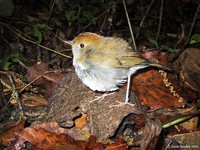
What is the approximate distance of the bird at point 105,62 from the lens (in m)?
4.22

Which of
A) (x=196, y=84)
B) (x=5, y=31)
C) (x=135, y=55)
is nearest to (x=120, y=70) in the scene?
(x=135, y=55)

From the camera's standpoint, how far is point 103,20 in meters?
7.01

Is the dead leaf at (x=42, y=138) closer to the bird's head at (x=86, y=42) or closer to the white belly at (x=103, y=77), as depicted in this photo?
the white belly at (x=103, y=77)

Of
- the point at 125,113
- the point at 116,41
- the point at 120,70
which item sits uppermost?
the point at 116,41

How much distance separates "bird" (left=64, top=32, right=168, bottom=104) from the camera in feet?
13.9

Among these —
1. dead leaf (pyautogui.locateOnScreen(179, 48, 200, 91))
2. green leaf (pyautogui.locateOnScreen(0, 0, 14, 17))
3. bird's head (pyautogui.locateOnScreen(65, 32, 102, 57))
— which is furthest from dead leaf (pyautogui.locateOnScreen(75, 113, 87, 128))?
green leaf (pyautogui.locateOnScreen(0, 0, 14, 17))

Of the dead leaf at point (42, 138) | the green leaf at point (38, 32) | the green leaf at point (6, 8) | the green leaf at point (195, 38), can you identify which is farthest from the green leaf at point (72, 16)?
the dead leaf at point (42, 138)

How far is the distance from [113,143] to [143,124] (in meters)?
Answer: 0.57

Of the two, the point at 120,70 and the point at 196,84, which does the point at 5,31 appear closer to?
the point at 120,70

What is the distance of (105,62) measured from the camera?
420 centimetres

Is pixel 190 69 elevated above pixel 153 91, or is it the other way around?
pixel 190 69

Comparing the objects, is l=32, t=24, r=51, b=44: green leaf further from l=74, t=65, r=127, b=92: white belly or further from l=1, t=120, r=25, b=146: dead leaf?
l=1, t=120, r=25, b=146: dead leaf

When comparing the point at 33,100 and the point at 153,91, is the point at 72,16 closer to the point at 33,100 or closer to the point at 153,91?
the point at 33,100

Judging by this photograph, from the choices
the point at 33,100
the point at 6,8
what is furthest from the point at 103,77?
the point at 6,8
